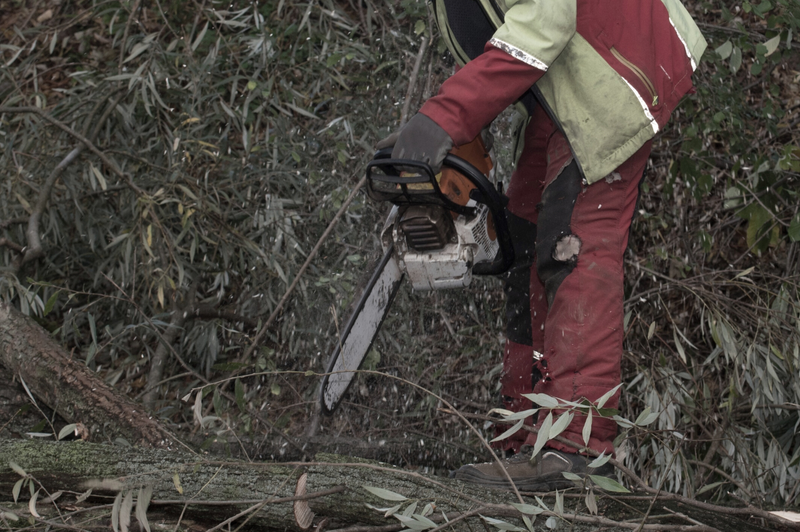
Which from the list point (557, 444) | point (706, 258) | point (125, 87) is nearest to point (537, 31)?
point (557, 444)

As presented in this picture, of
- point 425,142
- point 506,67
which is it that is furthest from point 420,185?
point 506,67

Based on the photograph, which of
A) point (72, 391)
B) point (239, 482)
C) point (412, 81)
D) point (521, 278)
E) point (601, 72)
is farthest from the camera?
point (412, 81)

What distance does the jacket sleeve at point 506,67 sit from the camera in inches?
70.5

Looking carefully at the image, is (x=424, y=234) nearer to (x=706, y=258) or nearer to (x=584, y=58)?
(x=584, y=58)

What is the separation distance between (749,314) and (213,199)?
97.8 inches

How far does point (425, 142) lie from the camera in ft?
6.13

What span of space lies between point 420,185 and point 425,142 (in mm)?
133

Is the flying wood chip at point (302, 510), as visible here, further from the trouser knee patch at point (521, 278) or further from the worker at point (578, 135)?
the trouser knee patch at point (521, 278)

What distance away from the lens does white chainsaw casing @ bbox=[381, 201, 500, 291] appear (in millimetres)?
2104

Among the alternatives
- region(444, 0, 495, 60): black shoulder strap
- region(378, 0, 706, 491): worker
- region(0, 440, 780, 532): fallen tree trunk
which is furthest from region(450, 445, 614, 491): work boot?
region(444, 0, 495, 60): black shoulder strap

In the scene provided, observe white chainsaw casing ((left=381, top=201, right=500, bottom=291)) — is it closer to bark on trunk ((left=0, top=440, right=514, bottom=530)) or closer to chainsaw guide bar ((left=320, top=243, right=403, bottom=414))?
chainsaw guide bar ((left=320, top=243, right=403, bottom=414))

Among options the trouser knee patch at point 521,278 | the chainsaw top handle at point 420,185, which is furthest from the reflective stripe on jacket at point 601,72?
the trouser knee patch at point 521,278

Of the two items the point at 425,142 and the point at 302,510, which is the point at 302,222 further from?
the point at 302,510

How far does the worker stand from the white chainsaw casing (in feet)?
0.64
